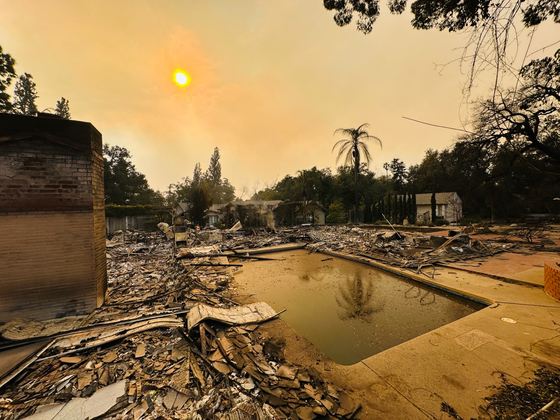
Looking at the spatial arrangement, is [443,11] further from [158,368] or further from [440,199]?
[440,199]

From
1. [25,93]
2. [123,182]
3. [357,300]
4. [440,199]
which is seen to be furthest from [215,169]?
[357,300]

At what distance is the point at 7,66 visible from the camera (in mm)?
19781

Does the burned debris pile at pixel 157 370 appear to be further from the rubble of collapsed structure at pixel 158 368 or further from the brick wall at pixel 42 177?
the brick wall at pixel 42 177

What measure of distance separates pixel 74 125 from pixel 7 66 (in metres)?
29.4

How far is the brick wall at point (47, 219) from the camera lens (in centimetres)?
364

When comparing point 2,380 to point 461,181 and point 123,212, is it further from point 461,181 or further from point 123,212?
point 461,181

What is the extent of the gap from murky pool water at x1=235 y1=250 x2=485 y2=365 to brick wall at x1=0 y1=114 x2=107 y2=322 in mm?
3764

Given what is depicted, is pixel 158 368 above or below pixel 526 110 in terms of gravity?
below

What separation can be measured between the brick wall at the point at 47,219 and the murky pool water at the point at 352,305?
3.76m

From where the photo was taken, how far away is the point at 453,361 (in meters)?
2.94

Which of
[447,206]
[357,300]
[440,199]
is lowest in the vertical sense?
[357,300]

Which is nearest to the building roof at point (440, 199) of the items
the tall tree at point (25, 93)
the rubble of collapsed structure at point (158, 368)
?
the rubble of collapsed structure at point (158, 368)

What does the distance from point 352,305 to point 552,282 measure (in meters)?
4.54

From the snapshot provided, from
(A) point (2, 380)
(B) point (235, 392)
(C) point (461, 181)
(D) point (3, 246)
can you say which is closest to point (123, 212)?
(D) point (3, 246)
